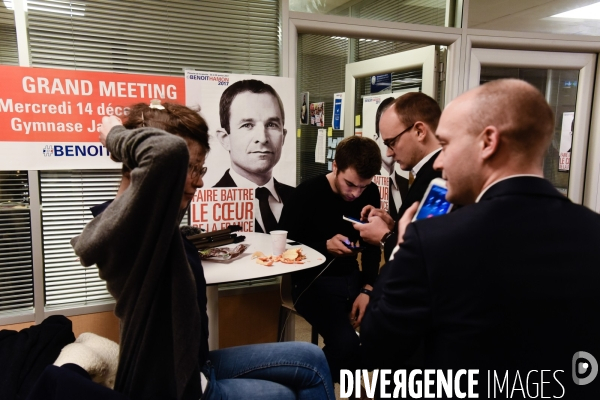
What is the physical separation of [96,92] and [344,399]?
219cm

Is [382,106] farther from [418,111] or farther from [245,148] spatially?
[418,111]

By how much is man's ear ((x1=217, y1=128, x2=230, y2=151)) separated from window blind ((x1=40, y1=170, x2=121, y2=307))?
0.60 meters

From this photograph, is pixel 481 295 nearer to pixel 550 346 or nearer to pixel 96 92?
pixel 550 346

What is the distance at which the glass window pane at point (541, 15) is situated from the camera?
4.02 metres

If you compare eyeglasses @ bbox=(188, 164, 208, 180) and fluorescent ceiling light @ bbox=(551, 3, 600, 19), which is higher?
fluorescent ceiling light @ bbox=(551, 3, 600, 19)

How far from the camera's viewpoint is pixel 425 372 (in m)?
1.00

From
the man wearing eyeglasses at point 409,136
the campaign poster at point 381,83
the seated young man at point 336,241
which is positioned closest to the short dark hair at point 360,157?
the seated young man at point 336,241

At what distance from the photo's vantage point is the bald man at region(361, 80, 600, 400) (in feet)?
2.87

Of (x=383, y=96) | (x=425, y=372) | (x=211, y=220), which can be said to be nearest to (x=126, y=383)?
(x=425, y=372)

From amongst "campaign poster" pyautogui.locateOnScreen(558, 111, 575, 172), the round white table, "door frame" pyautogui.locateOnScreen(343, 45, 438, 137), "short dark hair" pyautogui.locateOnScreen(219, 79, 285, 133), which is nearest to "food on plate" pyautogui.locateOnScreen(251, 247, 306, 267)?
the round white table

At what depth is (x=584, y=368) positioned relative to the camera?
94 centimetres

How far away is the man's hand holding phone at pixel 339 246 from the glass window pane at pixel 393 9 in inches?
60.6

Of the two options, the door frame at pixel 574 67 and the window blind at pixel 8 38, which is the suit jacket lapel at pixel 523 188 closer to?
the window blind at pixel 8 38

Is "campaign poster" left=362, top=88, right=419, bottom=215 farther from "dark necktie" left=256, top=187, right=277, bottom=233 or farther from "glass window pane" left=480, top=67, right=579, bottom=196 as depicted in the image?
"dark necktie" left=256, top=187, right=277, bottom=233
